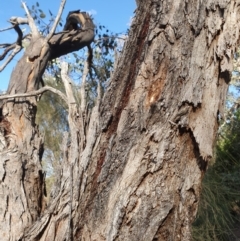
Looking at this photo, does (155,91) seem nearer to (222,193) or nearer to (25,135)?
(25,135)

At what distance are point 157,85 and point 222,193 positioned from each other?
14.9ft

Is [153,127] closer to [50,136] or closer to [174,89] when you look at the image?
[174,89]

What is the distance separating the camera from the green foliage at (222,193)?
4.97m

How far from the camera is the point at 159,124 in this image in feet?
4.47

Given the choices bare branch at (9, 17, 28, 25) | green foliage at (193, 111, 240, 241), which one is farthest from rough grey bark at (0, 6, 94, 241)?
green foliage at (193, 111, 240, 241)

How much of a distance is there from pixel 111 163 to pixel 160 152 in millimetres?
174

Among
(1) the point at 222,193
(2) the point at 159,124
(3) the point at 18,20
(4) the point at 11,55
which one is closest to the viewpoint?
(2) the point at 159,124

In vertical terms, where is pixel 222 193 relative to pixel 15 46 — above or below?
below

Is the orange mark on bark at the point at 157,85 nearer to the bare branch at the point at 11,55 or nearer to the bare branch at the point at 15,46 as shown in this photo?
the bare branch at the point at 11,55

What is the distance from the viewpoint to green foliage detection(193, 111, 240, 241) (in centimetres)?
497

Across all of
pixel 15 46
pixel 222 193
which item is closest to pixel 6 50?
pixel 15 46

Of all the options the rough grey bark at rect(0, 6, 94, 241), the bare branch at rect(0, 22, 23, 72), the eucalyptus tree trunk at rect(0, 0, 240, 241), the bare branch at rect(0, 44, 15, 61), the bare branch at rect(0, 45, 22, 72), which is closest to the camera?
the eucalyptus tree trunk at rect(0, 0, 240, 241)

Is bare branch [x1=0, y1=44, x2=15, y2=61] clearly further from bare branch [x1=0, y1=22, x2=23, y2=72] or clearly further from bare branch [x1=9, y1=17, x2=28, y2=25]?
bare branch [x1=9, y1=17, x2=28, y2=25]

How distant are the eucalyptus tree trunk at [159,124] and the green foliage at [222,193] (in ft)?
11.7
